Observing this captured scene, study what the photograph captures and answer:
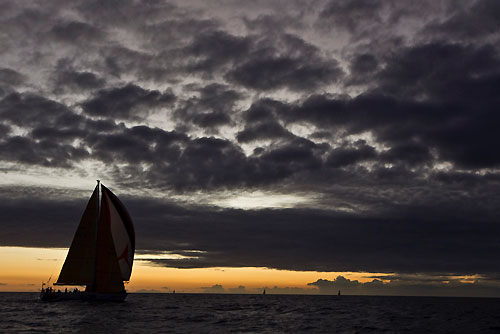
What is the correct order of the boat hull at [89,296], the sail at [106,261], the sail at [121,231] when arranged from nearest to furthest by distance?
the boat hull at [89,296], the sail at [106,261], the sail at [121,231]

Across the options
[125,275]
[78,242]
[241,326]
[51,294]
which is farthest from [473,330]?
[51,294]

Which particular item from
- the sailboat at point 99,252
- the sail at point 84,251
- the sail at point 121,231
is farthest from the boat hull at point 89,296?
the sail at point 121,231

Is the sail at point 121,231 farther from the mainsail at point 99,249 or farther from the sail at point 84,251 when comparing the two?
the sail at point 84,251

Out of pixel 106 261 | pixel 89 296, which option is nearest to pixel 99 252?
pixel 106 261

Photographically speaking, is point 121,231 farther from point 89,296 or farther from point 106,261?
point 89,296

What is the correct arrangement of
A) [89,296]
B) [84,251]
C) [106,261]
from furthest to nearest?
1. [84,251]
2. [106,261]
3. [89,296]

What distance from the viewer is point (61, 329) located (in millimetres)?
50906

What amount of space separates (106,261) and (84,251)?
4.14 meters

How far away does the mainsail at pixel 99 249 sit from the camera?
7869cm

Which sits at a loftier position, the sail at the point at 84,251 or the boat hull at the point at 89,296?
the sail at the point at 84,251

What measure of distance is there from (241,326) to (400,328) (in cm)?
2026

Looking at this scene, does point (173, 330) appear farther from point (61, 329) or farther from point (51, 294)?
point (51, 294)

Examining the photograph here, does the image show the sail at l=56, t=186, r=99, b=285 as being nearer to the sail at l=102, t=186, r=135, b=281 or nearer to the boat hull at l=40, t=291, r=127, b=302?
the boat hull at l=40, t=291, r=127, b=302

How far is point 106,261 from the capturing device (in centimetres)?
7875
